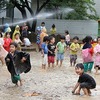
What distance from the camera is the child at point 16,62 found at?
9984mm

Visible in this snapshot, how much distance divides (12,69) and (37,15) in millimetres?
19734

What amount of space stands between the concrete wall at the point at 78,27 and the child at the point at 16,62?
18.5m

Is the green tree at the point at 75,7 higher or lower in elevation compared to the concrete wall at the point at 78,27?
higher

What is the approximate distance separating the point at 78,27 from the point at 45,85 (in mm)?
Answer: 18891

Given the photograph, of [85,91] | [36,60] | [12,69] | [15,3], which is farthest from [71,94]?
[15,3]

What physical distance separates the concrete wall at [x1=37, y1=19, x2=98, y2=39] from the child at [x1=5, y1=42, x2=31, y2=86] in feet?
60.8

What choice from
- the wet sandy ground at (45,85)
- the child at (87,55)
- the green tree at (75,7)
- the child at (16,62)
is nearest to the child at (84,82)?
the wet sandy ground at (45,85)

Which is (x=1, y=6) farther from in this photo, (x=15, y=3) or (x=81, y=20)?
(x=81, y=20)

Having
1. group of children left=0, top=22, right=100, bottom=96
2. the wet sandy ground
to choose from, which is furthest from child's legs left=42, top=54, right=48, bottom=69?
the wet sandy ground

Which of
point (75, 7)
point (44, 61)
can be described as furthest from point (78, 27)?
point (44, 61)

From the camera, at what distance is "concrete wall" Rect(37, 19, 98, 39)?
28.4 metres

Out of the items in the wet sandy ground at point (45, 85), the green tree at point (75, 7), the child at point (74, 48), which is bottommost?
the wet sandy ground at point (45, 85)

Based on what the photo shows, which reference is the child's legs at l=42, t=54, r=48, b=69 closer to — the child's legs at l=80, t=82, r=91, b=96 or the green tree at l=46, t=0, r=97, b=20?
the child's legs at l=80, t=82, r=91, b=96

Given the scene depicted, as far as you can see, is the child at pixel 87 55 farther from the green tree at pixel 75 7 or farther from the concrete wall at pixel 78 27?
the concrete wall at pixel 78 27
